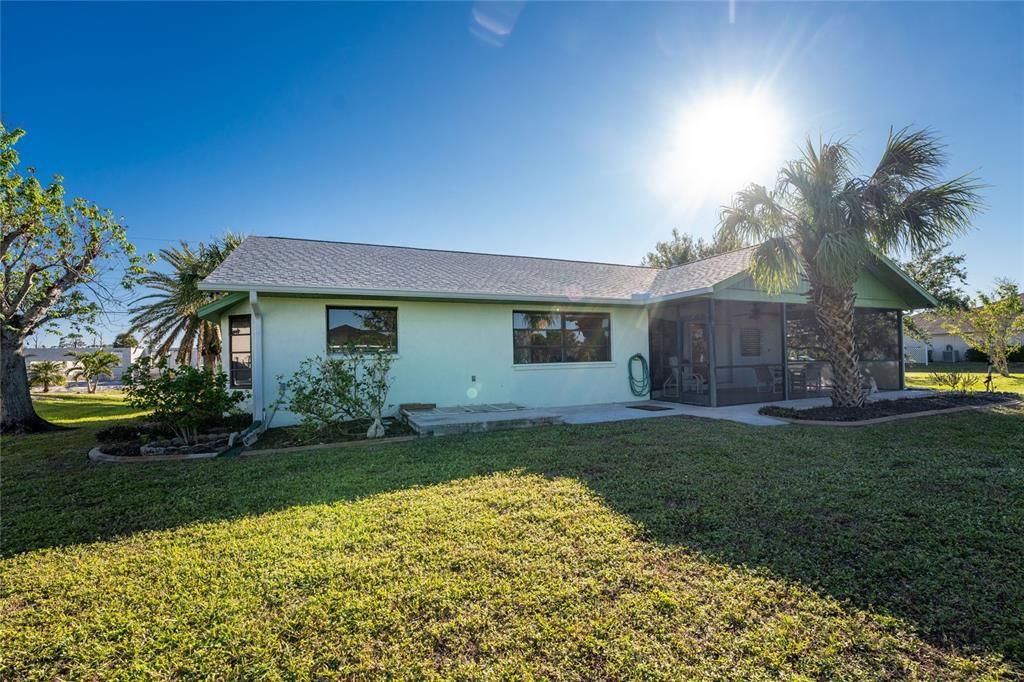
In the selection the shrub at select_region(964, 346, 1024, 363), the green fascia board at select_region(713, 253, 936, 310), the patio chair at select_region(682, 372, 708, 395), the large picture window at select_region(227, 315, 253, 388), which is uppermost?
the green fascia board at select_region(713, 253, 936, 310)

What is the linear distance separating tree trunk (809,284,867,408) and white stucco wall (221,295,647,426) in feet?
14.4

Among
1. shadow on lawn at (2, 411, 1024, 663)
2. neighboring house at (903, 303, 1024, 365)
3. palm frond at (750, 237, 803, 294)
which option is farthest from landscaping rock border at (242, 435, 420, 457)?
neighboring house at (903, 303, 1024, 365)

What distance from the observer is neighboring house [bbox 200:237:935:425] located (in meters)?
8.84

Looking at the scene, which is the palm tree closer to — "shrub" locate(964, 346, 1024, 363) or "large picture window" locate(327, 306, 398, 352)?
"large picture window" locate(327, 306, 398, 352)

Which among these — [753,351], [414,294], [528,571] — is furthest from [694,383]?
[528,571]

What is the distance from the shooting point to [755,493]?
4.34 m

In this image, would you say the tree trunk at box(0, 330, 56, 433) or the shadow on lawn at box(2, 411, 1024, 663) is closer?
the shadow on lawn at box(2, 411, 1024, 663)

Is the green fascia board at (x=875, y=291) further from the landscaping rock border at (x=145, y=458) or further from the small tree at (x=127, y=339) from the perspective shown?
the small tree at (x=127, y=339)

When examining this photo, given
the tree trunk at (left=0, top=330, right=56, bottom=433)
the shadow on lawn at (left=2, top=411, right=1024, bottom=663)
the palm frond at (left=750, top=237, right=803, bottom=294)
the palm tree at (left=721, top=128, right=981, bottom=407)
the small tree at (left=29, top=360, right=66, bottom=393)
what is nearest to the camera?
the shadow on lawn at (left=2, top=411, right=1024, bottom=663)

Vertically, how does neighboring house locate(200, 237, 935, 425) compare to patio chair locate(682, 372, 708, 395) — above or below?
above

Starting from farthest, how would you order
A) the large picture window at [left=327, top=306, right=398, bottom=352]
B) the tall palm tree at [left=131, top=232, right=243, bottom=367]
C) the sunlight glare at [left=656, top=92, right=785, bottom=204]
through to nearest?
the tall palm tree at [left=131, top=232, right=243, bottom=367] < the sunlight glare at [left=656, top=92, right=785, bottom=204] < the large picture window at [left=327, top=306, right=398, bottom=352]

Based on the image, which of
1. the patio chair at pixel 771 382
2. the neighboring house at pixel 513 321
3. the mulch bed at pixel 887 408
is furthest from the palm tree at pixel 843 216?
the patio chair at pixel 771 382

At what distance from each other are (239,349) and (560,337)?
769 cm

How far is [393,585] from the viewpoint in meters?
2.82
